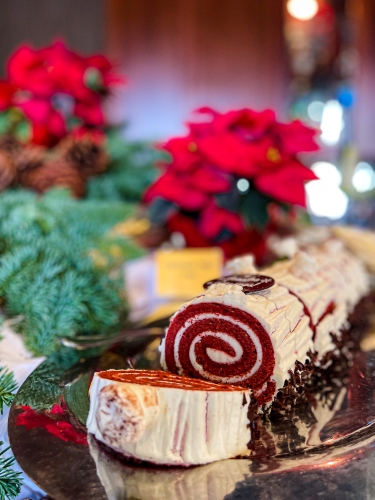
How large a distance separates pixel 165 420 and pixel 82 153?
1.30 m

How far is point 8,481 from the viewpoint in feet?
2.52

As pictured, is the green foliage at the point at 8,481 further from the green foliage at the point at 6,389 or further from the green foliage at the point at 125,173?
the green foliage at the point at 125,173

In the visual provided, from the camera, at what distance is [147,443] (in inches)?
30.4

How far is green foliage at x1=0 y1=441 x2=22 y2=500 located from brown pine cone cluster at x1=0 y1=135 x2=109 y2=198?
3.79 ft

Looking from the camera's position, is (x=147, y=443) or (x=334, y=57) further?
(x=334, y=57)

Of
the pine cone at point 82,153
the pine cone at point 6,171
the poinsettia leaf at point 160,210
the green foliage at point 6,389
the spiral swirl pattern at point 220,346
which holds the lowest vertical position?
the green foliage at point 6,389

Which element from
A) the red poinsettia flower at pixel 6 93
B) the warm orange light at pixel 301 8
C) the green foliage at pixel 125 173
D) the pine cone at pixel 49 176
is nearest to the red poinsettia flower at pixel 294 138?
the green foliage at pixel 125 173

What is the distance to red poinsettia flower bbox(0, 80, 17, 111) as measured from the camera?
199 cm

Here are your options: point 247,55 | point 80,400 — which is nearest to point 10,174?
point 80,400

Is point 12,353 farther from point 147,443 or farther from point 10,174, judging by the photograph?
point 10,174

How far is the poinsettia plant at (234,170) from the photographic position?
4.93ft

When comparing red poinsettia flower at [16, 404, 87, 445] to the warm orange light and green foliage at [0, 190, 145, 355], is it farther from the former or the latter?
the warm orange light

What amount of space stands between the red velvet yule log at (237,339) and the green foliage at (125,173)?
1078 millimetres

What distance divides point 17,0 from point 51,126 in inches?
54.2
